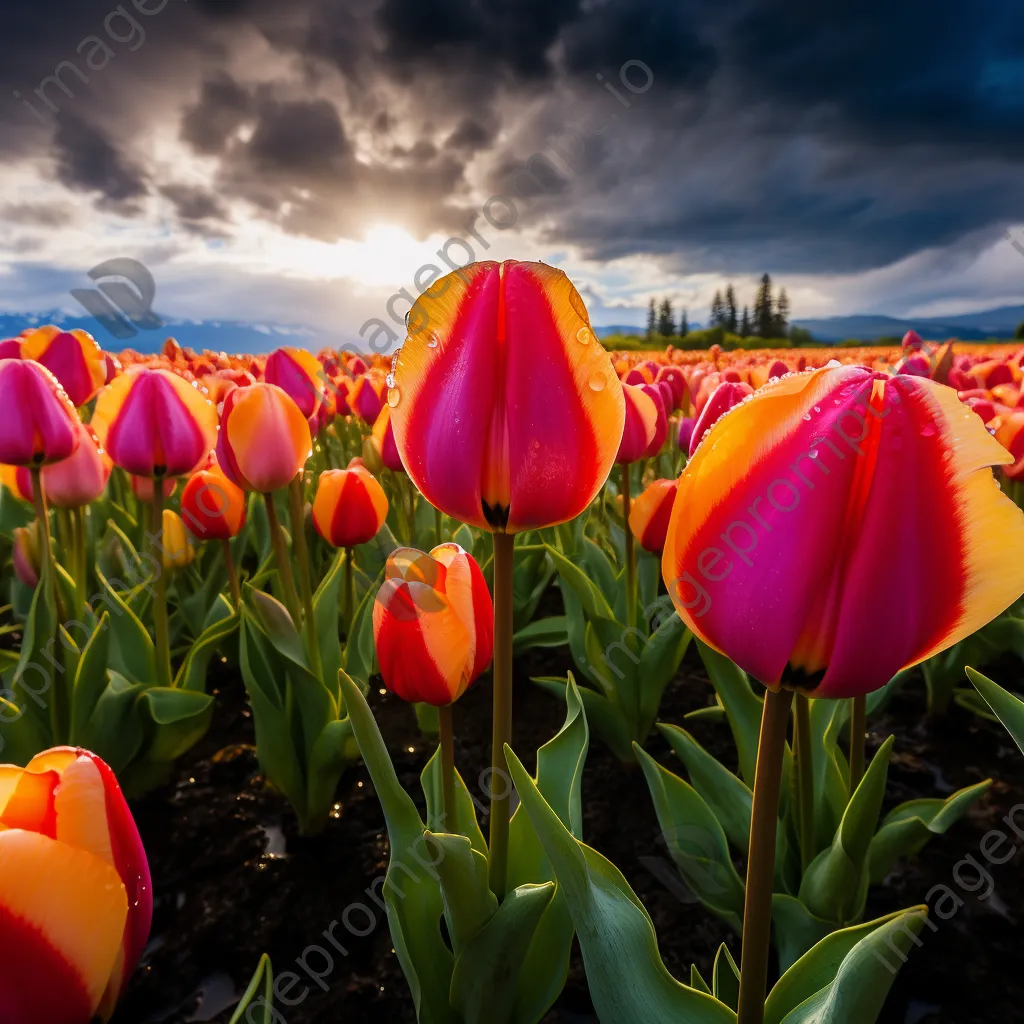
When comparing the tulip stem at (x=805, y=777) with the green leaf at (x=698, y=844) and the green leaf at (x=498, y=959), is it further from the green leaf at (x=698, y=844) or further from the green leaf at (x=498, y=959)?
the green leaf at (x=498, y=959)

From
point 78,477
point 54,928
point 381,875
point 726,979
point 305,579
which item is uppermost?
point 78,477

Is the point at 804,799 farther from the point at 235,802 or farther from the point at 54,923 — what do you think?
the point at 235,802

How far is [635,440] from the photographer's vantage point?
2.07 metres

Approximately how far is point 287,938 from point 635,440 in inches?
58.2

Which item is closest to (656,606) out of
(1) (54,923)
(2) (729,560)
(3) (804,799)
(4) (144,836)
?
(3) (804,799)

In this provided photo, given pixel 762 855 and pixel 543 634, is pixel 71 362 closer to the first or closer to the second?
pixel 543 634

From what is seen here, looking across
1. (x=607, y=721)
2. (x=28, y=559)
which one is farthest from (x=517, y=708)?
(x=28, y=559)

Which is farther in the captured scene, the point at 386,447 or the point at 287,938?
the point at 386,447

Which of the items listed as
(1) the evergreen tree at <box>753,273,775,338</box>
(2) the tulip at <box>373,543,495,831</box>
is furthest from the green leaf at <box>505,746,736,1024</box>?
(1) the evergreen tree at <box>753,273,775,338</box>

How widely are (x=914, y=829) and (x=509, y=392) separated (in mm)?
1240

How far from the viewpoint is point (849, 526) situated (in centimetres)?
61

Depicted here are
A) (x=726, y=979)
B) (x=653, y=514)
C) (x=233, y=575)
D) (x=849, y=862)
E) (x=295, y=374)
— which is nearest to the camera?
(x=726, y=979)

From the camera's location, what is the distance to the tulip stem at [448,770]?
1115mm

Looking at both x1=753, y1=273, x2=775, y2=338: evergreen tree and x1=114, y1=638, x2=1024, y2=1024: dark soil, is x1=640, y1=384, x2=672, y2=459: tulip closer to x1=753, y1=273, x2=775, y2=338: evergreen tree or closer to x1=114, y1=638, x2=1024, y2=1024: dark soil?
x1=114, y1=638, x2=1024, y2=1024: dark soil
